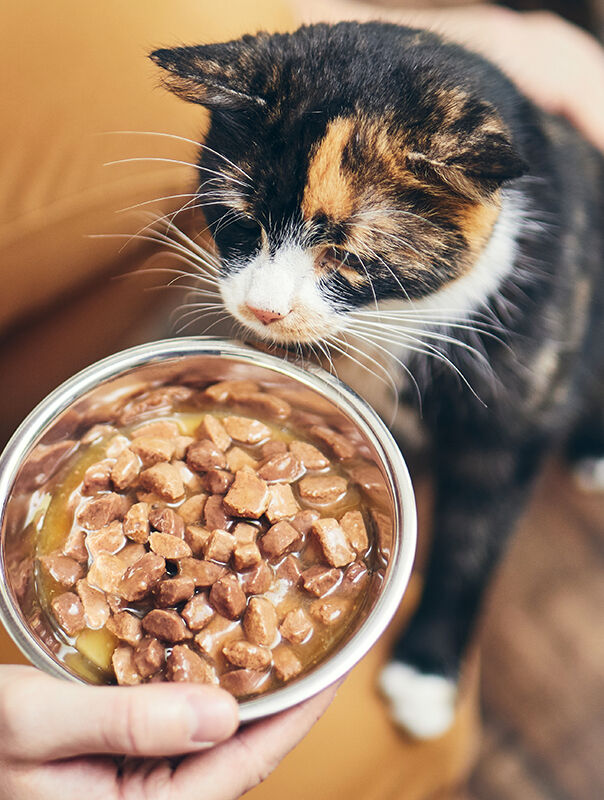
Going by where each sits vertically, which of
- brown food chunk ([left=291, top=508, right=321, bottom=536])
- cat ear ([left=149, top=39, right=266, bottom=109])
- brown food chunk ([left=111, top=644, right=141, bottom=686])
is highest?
cat ear ([left=149, top=39, right=266, bottom=109])

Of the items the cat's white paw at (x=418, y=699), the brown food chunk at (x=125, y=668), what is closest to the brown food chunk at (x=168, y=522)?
the brown food chunk at (x=125, y=668)

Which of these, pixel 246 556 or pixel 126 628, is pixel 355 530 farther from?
pixel 126 628

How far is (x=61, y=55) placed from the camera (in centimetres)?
64

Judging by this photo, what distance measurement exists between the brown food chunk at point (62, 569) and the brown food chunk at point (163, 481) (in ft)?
0.30

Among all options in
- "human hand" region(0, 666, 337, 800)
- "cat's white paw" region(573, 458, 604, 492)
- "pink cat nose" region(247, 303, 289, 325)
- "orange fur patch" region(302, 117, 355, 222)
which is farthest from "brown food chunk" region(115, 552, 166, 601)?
"cat's white paw" region(573, 458, 604, 492)

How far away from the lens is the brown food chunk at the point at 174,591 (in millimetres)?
541

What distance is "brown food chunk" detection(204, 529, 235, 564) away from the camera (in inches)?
22.3

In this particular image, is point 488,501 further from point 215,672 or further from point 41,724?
point 41,724

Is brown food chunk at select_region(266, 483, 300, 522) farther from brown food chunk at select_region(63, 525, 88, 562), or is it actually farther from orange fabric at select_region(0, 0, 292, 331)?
orange fabric at select_region(0, 0, 292, 331)

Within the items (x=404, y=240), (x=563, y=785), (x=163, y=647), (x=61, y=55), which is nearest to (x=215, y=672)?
(x=163, y=647)

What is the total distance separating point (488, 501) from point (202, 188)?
53 centimetres

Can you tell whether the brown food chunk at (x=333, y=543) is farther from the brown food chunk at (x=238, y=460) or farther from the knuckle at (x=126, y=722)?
the knuckle at (x=126, y=722)

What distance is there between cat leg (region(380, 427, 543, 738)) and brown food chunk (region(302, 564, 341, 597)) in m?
0.32

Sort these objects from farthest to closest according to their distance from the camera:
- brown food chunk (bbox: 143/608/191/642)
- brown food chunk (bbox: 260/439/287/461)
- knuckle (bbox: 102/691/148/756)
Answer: brown food chunk (bbox: 260/439/287/461)
brown food chunk (bbox: 143/608/191/642)
knuckle (bbox: 102/691/148/756)
